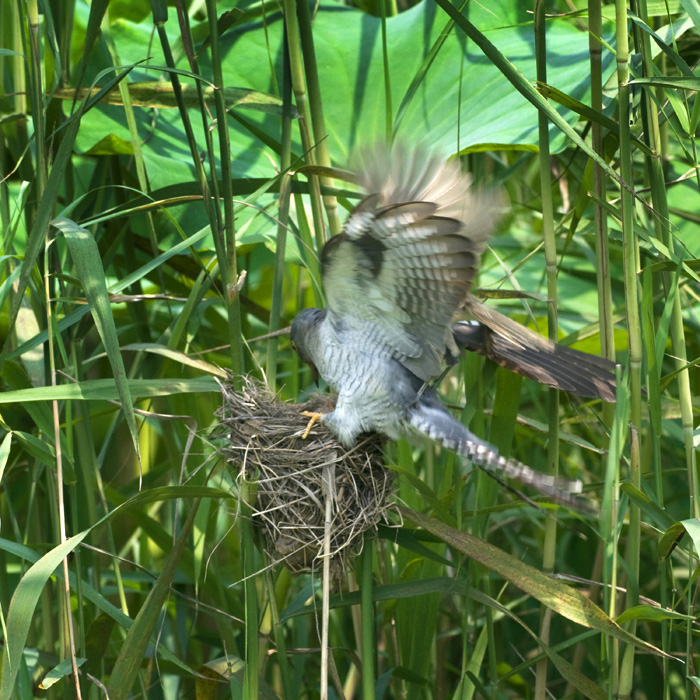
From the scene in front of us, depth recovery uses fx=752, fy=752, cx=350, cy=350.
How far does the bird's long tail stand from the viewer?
1.35 metres

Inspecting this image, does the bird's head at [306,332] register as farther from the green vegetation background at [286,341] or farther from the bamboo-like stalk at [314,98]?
the bamboo-like stalk at [314,98]

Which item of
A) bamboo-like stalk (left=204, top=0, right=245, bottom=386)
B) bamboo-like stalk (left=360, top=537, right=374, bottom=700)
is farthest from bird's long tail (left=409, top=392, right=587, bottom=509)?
bamboo-like stalk (left=204, top=0, right=245, bottom=386)

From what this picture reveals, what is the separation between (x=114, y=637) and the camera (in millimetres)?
2344

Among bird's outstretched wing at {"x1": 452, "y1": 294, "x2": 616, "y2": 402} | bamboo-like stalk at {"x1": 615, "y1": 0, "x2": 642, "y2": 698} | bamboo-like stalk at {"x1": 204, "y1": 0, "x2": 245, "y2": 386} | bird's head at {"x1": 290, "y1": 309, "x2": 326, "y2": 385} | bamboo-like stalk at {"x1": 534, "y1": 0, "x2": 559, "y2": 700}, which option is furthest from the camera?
bird's head at {"x1": 290, "y1": 309, "x2": 326, "y2": 385}

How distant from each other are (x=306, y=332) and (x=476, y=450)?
2.21 feet

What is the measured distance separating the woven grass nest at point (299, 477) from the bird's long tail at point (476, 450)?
0.45 feet

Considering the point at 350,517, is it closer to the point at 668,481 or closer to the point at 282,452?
the point at 282,452

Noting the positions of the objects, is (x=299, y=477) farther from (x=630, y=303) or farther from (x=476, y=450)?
(x=630, y=303)

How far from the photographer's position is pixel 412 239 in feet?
4.51

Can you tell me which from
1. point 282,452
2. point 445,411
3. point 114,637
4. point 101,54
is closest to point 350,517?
point 282,452

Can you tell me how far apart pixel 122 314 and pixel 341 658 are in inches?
53.5

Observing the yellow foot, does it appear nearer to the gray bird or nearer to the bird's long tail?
the gray bird

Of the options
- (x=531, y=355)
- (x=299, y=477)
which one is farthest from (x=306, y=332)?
(x=531, y=355)

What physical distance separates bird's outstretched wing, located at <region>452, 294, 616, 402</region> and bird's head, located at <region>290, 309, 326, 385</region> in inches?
15.2
